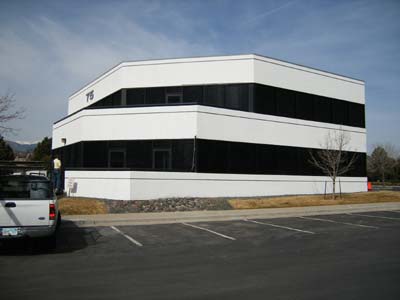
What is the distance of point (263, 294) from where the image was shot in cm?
608

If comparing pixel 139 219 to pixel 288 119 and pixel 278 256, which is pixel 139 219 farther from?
pixel 288 119

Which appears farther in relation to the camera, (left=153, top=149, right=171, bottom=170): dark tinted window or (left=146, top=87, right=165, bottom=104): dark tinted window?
(left=146, top=87, right=165, bottom=104): dark tinted window

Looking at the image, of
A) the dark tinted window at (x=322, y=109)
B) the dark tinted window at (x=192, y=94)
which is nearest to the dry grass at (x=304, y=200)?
the dark tinted window at (x=322, y=109)

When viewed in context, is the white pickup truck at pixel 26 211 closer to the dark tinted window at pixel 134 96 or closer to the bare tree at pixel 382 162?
the dark tinted window at pixel 134 96

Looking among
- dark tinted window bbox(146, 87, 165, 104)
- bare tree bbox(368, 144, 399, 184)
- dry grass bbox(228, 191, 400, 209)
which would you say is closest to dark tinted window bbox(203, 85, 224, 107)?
dark tinted window bbox(146, 87, 165, 104)

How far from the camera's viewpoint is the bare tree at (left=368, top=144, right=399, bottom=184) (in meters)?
67.0

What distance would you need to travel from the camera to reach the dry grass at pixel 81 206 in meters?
17.3

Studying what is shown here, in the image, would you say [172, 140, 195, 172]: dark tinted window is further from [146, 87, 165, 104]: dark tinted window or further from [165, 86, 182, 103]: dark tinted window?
[146, 87, 165, 104]: dark tinted window

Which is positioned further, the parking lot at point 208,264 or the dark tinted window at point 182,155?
the dark tinted window at point 182,155

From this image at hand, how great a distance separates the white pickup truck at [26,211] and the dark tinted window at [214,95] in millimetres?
16163

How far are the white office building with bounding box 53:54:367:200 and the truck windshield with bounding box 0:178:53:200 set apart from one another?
378 inches

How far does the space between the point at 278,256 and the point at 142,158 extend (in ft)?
45.4

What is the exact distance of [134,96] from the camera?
25.5 metres

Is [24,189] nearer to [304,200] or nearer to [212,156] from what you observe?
[212,156]
